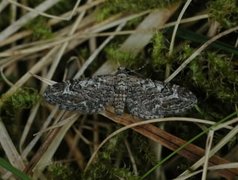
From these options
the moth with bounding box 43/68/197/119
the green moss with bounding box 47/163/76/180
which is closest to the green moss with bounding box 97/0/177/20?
the moth with bounding box 43/68/197/119

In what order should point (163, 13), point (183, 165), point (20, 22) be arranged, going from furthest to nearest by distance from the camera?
point (20, 22), point (163, 13), point (183, 165)

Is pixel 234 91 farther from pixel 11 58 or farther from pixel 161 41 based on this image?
pixel 11 58

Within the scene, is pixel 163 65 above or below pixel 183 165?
above

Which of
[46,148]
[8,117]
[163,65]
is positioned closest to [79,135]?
[46,148]

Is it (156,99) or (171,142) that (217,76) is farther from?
(171,142)

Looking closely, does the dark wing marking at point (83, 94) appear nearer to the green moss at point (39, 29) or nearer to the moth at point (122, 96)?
the moth at point (122, 96)

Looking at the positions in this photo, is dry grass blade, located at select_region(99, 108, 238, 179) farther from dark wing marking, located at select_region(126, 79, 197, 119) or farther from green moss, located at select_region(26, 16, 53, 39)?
green moss, located at select_region(26, 16, 53, 39)
